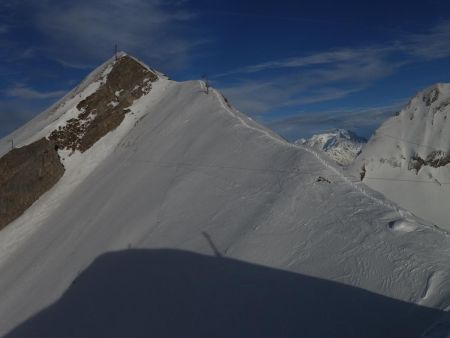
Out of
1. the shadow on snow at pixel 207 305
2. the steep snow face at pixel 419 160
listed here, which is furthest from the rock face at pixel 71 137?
the steep snow face at pixel 419 160

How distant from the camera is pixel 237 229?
42.5ft

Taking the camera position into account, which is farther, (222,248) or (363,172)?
(363,172)

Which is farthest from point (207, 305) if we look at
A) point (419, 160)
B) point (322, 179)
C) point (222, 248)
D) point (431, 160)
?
point (431, 160)

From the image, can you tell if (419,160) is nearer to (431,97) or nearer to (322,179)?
(431,97)

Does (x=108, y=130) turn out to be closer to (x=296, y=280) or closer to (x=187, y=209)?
(x=187, y=209)

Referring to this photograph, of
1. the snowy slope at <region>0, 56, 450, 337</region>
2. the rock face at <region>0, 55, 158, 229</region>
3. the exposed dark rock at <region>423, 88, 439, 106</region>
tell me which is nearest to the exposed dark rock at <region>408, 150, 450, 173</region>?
the exposed dark rock at <region>423, 88, 439, 106</region>

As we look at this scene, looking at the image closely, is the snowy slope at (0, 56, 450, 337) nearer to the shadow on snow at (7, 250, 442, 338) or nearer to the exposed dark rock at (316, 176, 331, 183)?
the shadow on snow at (7, 250, 442, 338)

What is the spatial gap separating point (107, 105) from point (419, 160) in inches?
1898

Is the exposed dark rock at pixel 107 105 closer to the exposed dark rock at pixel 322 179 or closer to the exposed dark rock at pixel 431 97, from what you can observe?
the exposed dark rock at pixel 322 179

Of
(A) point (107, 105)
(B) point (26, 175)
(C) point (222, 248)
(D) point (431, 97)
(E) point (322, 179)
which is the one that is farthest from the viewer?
(D) point (431, 97)

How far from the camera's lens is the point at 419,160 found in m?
62.2

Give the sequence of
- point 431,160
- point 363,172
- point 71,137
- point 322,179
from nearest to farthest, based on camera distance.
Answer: point 322,179
point 71,137
point 363,172
point 431,160

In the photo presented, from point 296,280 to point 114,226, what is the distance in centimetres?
1049

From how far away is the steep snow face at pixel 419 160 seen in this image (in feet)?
194
